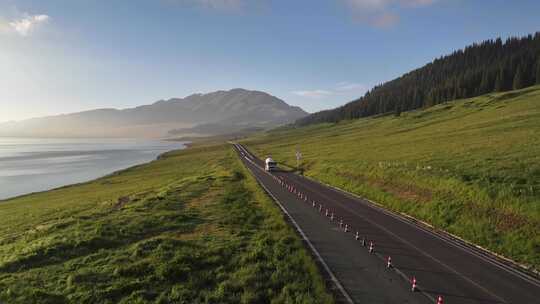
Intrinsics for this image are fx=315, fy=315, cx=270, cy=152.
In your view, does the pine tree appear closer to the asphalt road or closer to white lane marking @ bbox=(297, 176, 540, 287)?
white lane marking @ bbox=(297, 176, 540, 287)

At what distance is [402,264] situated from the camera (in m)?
16.7

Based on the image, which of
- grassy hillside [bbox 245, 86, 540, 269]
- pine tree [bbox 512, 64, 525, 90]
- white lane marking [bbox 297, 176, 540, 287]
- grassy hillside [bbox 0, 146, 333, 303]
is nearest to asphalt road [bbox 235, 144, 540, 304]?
white lane marking [bbox 297, 176, 540, 287]

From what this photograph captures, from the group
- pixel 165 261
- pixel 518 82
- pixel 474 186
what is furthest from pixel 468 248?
pixel 518 82

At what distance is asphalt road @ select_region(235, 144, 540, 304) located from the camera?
13.5 meters

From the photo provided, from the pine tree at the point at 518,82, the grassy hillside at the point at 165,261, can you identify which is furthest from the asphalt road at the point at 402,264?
the pine tree at the point at 518,82

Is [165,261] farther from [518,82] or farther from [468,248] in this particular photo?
[518,82]

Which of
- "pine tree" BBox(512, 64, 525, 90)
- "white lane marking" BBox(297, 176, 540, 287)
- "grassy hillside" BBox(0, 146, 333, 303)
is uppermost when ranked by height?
"pine tree" BBox(512, 64, 525, 90)

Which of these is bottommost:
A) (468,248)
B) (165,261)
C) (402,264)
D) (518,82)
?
(468,248)

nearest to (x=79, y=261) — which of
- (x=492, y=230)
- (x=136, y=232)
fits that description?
(x=136, y=232)

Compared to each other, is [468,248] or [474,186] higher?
[474,186]

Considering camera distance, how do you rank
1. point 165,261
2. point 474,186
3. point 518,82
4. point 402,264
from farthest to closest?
point 518,82
point 474,186
point 402,264
point 165,261

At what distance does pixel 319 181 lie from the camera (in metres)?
48.6

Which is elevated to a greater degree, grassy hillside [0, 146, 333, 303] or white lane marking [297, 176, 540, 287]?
grassy hillside [0, 146, 333, 303]

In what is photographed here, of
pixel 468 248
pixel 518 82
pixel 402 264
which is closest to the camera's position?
pixel 402 264
